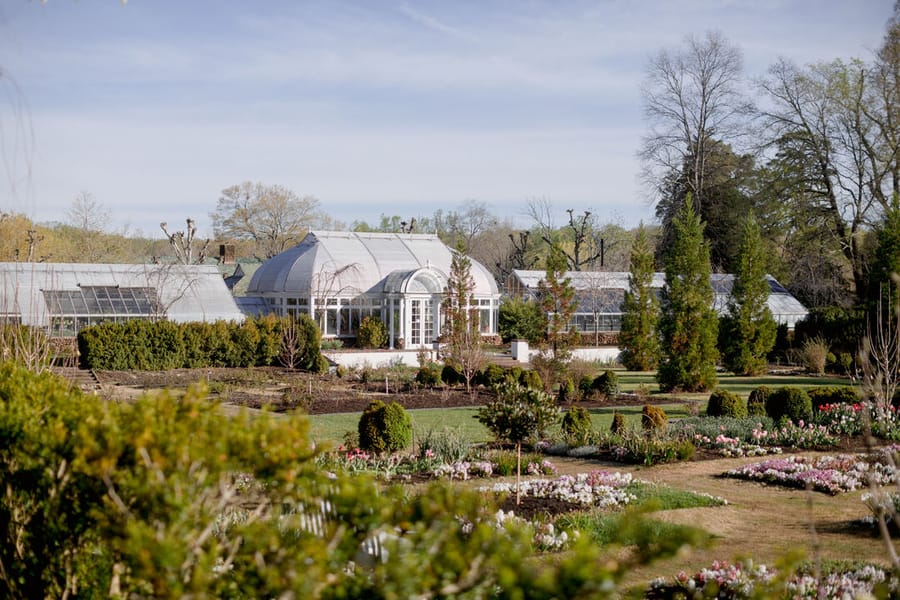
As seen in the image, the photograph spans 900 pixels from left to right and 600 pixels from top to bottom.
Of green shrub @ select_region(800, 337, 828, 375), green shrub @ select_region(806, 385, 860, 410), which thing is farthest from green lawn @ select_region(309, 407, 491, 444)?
green shrub @ select_region(800, 337, 828, 375)

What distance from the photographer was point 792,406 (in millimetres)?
15148

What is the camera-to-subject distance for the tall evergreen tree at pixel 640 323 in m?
27.7

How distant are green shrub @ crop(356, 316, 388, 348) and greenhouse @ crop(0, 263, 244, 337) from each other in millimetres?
4645

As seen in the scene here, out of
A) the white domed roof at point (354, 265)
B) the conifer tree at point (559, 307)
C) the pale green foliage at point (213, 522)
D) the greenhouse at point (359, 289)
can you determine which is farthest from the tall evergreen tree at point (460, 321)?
the pale green foliage at point (213, 522)

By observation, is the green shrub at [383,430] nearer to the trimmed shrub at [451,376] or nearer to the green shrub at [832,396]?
the green shrub at [832,396]

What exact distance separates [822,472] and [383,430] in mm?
6205

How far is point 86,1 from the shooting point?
511 cm

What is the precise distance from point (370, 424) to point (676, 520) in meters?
Result: 4.83

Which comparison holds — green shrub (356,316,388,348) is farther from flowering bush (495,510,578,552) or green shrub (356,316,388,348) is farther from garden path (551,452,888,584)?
flowering bush (495,510,578,552)

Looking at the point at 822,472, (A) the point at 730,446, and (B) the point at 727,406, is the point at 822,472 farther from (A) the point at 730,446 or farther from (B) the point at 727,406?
(B) the point at 727,406

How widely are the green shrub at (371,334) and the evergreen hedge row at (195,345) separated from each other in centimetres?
493

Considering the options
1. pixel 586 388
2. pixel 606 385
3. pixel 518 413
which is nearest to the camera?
pixel 518 413

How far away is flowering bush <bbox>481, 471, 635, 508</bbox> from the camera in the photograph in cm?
952

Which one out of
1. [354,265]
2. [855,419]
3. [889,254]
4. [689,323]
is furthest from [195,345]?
[889,254]
